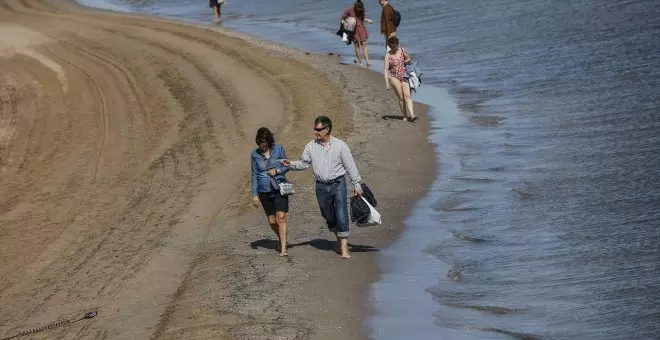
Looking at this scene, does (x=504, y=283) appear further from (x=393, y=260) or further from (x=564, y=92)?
(x=564, y=92)

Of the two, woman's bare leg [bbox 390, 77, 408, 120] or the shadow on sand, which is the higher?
woman's bare leg [bbox 390, 77, 408, 120]

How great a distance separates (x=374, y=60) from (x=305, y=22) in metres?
9.02

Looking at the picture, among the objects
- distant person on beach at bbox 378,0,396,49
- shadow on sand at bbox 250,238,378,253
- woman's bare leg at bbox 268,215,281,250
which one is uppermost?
distant person on beach at bbox 378,0,396,49

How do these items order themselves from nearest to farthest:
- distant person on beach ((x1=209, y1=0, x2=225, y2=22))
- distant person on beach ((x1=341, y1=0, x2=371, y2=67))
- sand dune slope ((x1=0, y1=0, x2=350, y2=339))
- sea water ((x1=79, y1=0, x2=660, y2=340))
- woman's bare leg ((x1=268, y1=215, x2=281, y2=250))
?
1. sea water ((x1=79, y1=0, x2=660, y2=340))
2. sand dune slope ((x1=0, y1=0, x2=350, y2=339))
3. woman's bare leg ((x1=268, y1=215, x2=281, y2=250))
4. distant person on beach ((x1=341, y1=0, x2=371, y2=67))
5. distant person on beach ((x1=209, y1=0, x2=225, y2=22))

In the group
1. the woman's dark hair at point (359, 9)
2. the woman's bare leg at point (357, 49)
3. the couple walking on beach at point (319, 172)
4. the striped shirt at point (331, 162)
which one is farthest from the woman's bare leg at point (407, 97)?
→ the striped shirt at point (331, 162)

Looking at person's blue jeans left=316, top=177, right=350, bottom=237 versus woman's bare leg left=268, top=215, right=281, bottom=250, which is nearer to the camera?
person's blue jeans left=316, top=177, right=350, bottom=237

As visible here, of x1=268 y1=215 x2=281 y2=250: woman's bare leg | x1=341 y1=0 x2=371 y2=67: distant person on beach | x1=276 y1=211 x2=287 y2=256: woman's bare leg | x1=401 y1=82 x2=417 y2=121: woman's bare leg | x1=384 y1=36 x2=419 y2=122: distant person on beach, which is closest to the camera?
x1=276 y1=211 x2=287 y2=256: woman's bare leg

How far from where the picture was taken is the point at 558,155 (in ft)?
64.7

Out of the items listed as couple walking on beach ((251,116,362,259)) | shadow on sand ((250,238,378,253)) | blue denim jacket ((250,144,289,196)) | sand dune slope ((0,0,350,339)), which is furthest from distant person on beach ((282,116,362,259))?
sand dune slope ((0,0,350,339))

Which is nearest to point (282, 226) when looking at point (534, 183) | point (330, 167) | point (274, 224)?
point (274, 224)

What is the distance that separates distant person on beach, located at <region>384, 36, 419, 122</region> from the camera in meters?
22.0

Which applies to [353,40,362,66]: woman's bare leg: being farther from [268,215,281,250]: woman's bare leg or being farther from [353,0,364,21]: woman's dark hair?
[268,215,281,250]: woman's bare leg

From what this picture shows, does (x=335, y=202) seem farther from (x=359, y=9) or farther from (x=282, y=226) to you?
(x=359, y=9)

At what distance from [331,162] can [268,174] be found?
0.77 meters
